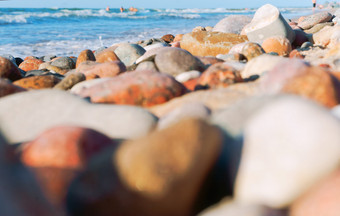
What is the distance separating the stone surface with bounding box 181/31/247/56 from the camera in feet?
20.8

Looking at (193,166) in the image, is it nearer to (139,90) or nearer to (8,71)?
(139,90)

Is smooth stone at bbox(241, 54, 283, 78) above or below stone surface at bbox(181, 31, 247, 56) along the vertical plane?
above

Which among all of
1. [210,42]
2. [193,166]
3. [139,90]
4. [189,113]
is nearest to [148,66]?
[139,90]

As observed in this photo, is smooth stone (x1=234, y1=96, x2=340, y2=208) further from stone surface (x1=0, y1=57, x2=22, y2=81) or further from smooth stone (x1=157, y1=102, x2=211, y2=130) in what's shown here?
stone surface (x1=0, y1=57, x2=22, y2=81)

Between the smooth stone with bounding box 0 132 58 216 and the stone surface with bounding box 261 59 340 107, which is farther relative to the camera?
the stone surface with bounding box 261 59 340 107

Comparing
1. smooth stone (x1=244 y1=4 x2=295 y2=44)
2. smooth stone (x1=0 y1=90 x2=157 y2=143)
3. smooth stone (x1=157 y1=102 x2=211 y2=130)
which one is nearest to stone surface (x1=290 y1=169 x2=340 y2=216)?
smooth stone (x1=157 y1=102 x2=211 y2=130)

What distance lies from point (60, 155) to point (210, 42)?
5.38 m

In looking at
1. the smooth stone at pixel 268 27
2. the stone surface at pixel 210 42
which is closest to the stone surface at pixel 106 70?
the stone surface at pixel 210 42

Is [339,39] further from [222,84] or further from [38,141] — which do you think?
[38,141]

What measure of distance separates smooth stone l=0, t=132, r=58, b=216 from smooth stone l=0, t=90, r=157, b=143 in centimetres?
58

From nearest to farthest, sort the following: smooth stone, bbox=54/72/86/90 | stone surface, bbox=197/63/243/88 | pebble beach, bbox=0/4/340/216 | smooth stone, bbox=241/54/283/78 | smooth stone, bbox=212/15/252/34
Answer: pebble beach, bbox=0/4/340/216 < stone surface, bbox=197/63/243/88 < smooth stone, bbox=241/54/283/78 < smooth stone, bbox=54/72/86/90 < smooth stone, bbox=212/15/252/34

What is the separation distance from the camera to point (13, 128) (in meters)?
2.09

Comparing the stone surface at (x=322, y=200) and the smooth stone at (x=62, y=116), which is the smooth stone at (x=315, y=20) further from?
the stone surface at (x=322, y=200)

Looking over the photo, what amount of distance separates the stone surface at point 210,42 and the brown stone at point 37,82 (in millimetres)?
3523
